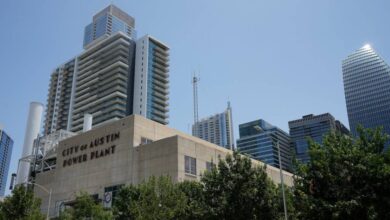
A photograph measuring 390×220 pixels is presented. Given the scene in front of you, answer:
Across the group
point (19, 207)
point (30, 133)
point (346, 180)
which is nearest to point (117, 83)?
point (30, 133)

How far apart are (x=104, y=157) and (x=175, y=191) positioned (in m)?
26.3

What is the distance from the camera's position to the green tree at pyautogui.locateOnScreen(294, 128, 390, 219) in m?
22.9

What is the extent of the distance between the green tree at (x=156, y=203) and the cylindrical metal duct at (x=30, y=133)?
59.7 m

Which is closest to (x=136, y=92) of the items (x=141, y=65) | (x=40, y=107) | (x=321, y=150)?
(x=141, y=65)

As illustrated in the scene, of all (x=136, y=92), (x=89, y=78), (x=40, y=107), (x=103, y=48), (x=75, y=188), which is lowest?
(x=75, y=188)

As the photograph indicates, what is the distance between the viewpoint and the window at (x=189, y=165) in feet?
172

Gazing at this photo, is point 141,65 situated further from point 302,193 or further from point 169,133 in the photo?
point 302,193

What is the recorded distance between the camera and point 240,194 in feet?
98.1

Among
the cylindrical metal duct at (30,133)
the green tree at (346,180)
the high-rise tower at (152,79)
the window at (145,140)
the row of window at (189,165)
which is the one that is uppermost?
the high-rise tower at (152,79)

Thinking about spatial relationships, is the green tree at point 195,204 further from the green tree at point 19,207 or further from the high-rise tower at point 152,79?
the high-rise tower at point 152,79

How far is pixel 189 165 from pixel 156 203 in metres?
19.7

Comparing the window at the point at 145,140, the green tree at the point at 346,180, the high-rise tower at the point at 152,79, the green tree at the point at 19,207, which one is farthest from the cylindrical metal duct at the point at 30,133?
the green tree at the point at 346,180

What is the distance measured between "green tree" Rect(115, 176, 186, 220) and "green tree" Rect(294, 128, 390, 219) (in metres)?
11.5

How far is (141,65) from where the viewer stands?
575ft
